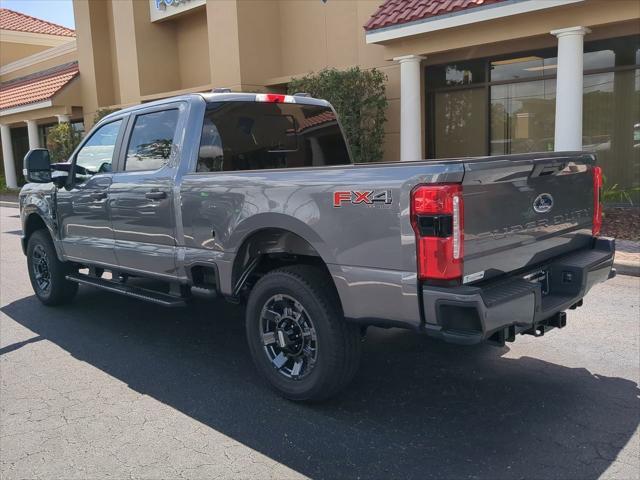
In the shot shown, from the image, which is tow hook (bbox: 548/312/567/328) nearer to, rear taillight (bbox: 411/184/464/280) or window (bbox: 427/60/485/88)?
rear taillight (bbox: 411/184/464/280)

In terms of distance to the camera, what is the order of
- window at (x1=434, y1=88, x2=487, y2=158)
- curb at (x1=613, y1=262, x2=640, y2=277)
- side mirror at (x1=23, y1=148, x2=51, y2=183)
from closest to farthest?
side mirror at (x1=23, y1=148, x2=51, y2=183) < curb at (x1=613, y1=262, x2=640, y2=277) < window at (x1=434, y1=88, x2=487, y2=158)

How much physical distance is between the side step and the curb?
5.46m

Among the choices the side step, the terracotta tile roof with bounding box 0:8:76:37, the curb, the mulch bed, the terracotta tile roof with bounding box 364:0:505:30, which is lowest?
the curb

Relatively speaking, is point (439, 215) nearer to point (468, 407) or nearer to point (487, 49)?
point (468, 407)

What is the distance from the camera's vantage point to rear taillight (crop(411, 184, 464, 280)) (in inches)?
122

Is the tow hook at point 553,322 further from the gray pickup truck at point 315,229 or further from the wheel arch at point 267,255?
the wheel arch at point 267,255

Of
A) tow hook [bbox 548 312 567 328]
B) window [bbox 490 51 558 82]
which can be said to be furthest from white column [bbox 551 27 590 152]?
tow hook [bbox 548 312 567 328]

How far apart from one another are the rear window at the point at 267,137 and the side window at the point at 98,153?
1.29 m

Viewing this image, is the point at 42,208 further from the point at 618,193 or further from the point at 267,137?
the point at 618,193

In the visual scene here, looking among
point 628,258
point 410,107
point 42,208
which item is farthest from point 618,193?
point 42,208

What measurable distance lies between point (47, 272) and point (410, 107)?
25.5 ft

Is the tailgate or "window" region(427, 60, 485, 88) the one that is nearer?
the tailgate

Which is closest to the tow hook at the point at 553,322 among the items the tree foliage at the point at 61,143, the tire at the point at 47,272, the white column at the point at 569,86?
the tire at the point at 47,272

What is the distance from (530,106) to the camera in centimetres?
1245
